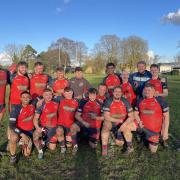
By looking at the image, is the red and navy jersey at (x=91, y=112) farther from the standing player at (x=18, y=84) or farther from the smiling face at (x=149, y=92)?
the standing player at (x=18, y=84)

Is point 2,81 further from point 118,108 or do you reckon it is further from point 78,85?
point 118,108

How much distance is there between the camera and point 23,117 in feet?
20.3

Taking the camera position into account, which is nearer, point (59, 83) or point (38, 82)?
point (38, 82)

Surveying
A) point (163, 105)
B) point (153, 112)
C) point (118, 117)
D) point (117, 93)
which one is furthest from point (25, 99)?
point (163, 105)

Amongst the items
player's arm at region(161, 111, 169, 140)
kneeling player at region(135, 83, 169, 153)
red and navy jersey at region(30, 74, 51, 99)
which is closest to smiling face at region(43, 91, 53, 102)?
red and navy jersey at region(30, 74, 51, 99)

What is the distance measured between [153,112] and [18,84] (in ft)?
11.2

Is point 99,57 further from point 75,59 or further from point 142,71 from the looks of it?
point 142,71

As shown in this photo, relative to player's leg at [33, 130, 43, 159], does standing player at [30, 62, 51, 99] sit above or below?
above

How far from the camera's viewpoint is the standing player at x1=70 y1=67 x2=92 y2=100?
26.0 ft

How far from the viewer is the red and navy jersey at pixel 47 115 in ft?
21.1

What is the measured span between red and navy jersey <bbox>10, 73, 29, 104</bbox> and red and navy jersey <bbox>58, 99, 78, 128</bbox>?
1.05 m

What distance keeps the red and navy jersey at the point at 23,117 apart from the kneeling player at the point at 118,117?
5.62 ft

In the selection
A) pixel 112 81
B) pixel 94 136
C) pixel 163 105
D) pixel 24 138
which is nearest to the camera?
pixel 24 138

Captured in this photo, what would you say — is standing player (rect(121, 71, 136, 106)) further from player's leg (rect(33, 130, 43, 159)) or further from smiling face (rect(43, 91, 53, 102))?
player's leg (rect(33, 130, 43, 159))
